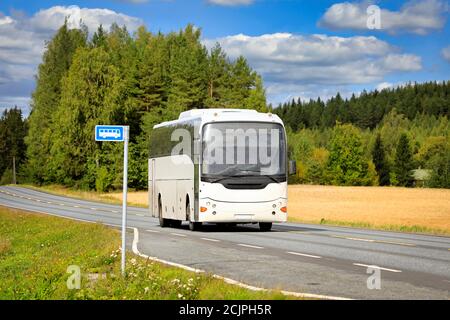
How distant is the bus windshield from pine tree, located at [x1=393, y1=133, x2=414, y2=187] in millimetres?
119170

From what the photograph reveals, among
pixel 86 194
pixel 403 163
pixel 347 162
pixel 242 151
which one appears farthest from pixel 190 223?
pixel 403 163

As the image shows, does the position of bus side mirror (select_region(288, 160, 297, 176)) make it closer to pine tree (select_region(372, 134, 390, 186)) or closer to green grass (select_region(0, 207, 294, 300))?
green grass (select_region(0, 207, 294, 300))

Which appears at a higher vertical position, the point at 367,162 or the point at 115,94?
the point at 115,94

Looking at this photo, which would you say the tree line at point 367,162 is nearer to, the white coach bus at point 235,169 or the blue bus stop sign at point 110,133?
the white coach bus at point 235,169

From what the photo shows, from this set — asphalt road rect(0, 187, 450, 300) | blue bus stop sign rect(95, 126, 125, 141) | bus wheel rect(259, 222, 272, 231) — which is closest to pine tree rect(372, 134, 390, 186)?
bus wheel rect(259, 222, 272, 231)

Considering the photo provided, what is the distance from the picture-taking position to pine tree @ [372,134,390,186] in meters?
144

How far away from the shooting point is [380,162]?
472 ft

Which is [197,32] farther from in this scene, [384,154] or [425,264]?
[425,264]

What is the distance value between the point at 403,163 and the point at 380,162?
12.9 ft

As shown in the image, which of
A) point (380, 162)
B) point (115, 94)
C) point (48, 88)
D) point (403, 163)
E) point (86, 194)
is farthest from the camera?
point (380, 162)

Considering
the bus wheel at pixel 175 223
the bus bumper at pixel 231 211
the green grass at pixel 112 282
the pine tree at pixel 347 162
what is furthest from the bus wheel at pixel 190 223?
the pine tree at pixel 347 162

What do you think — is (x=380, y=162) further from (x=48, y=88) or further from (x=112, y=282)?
(x=112, y=282)

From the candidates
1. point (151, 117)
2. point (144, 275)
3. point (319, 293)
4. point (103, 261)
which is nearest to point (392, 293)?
point (319, 293)

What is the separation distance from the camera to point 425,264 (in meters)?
15.3
